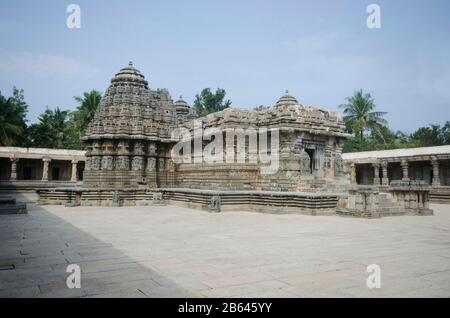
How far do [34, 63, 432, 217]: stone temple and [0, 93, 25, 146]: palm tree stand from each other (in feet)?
64.4

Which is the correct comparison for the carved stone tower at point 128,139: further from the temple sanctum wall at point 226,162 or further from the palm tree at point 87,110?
the palm tree at point 87,110

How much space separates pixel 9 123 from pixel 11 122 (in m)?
1.00

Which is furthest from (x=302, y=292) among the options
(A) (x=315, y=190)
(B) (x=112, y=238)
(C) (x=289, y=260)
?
(A) (x=315, y=190)

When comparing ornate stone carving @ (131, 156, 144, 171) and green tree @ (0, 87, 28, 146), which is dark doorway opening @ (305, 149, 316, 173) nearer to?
ornate stone carving @ (131, 156, 144, 171)

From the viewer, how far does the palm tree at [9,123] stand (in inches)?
1352

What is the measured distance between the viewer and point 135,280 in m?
3.89

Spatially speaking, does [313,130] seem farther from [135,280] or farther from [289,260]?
[135,280]

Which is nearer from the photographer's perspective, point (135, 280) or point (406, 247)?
point (135, 280)

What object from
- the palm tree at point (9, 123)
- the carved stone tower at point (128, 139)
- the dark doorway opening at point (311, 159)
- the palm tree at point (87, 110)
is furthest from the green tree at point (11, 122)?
the dark doorway opening at point (311, 159)

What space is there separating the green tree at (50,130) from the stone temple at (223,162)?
2399 cm

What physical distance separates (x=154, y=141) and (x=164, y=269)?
1687 centimetres

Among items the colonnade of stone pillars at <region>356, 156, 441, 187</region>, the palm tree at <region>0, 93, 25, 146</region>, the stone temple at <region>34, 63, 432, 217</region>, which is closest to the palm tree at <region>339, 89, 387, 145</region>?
the colonnade of stone pillars at <region>356, 156, 441, 187</region>

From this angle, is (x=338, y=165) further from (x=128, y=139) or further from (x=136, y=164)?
(x=128, y=139)

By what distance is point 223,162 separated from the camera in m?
16.4
